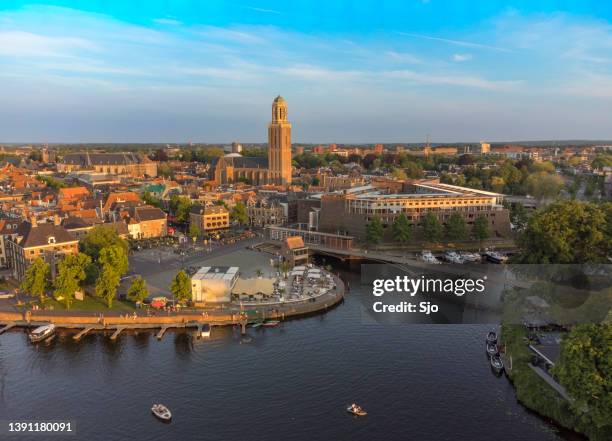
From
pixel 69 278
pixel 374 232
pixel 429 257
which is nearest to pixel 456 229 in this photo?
pixel 429 257

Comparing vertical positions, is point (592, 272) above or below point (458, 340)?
above

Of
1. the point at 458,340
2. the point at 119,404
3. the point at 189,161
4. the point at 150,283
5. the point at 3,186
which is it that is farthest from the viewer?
→ the point at 189,161

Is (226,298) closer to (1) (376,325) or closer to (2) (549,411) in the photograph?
(1) (376,325)

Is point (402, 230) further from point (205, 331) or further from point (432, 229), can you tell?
point (205, 331)

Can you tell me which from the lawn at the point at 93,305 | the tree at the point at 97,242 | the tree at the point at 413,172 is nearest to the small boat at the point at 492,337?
the lawn at the point at 93,305

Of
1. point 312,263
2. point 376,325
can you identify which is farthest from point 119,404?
point 312,263

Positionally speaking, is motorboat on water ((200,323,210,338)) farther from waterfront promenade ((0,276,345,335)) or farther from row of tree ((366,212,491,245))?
row of tree ((366,212,491,245))
